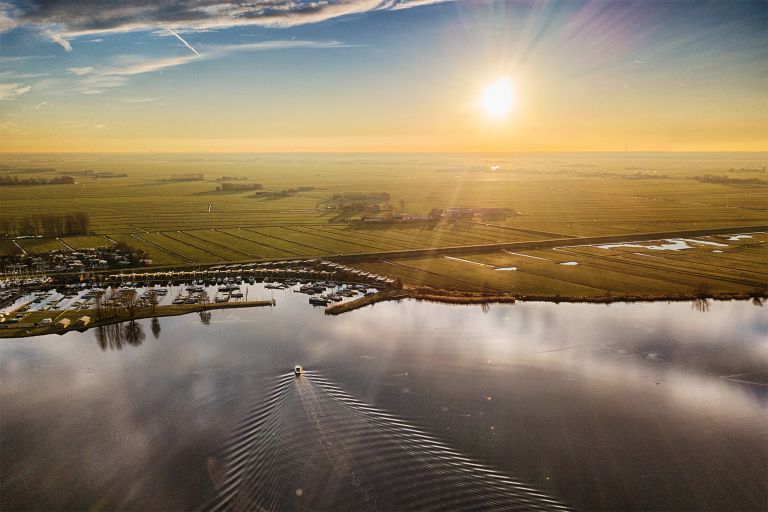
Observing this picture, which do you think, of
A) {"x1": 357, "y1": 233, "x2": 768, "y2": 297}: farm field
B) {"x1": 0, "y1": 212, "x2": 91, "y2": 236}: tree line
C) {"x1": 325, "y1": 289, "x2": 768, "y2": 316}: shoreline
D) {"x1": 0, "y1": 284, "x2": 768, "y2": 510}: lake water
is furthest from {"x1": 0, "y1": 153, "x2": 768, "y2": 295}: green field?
{"x1": 0, "y1": 284, "x2": 768, "y2": 510}: lake water

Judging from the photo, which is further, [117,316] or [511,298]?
[511,298]

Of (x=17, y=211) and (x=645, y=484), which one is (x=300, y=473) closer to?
(x=645, y=484)

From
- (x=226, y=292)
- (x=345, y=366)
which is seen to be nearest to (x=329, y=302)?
(x=226, y=292)

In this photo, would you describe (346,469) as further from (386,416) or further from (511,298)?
(511,298)

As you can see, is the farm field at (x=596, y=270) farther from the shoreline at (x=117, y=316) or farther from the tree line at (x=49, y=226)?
the tree line at (x=49, y=226)

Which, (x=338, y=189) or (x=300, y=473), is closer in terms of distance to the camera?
(x=300, y=473)

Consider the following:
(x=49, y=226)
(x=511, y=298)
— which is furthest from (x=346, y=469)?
(x=49, y=226)
